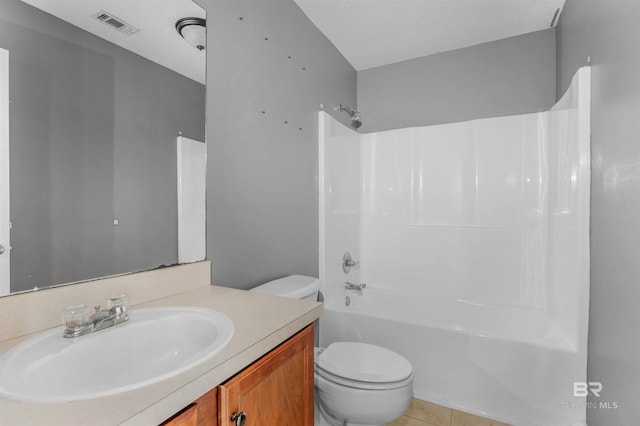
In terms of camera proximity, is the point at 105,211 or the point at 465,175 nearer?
the point at 105,211

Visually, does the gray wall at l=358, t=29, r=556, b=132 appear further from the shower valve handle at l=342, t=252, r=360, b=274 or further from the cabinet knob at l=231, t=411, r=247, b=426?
the cabinet knob at l=231, t=411, r=247, b=426

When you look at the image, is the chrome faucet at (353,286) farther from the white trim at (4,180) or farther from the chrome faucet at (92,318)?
the white trim at (4,180)

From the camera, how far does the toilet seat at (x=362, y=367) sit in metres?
1.40

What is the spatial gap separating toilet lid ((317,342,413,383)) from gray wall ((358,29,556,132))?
6.53ft

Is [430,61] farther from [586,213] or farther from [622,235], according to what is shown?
[622,235]

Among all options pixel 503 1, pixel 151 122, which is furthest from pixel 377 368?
pixel 503 1

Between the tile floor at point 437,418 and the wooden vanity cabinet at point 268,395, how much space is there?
42.4 inches

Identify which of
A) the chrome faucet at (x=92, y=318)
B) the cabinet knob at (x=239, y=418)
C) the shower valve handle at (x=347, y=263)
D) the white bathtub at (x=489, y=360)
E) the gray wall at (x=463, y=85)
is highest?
the gray wall at (x=463, y=85)

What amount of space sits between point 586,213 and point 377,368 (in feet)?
4.67

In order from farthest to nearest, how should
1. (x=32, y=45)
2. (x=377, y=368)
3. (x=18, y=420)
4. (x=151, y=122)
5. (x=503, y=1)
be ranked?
1. (x=503, y=1)
2. (x=377, y=368)
3. (x=151, y=122)
4. (x=32, y=45)
5. (x=18, y=420)

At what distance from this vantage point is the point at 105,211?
0.97m

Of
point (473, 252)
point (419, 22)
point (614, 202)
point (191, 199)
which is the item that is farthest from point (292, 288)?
point (419, 22)

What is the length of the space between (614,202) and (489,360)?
1.02m

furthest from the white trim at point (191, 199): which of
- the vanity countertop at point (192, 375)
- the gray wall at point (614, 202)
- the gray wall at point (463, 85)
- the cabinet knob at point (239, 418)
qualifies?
the gray wall at point (463, 85)
